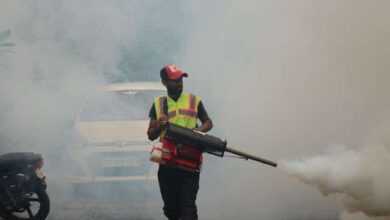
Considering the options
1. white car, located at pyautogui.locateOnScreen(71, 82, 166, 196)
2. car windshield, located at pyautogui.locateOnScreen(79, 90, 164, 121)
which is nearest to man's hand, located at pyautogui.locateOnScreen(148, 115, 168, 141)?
white car, located at pyautogui.locateOnScreen(71, 82, 166, 196)

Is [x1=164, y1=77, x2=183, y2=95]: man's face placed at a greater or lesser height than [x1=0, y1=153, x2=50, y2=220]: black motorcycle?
greater

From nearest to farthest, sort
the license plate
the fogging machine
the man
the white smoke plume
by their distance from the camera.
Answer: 1. the fogging machine
2. the man
3. the white smoke plume
4. the license plate

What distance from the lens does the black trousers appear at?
7.32 meters

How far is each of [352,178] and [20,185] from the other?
340 centimetres

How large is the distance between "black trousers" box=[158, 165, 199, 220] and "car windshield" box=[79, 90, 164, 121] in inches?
116

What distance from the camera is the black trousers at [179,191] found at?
24.0ft

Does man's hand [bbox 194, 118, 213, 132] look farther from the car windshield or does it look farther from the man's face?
the car windshield

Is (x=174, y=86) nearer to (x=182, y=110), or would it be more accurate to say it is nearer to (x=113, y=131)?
(x=182, y=110)

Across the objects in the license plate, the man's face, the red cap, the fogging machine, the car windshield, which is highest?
the red cap

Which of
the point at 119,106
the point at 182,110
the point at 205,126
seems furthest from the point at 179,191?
the point at 119,106

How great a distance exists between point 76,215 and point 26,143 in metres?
1.86

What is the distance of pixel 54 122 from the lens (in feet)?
36.5

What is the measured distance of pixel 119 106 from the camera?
10.6 m

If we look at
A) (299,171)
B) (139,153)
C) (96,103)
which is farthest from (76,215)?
(299,171)
